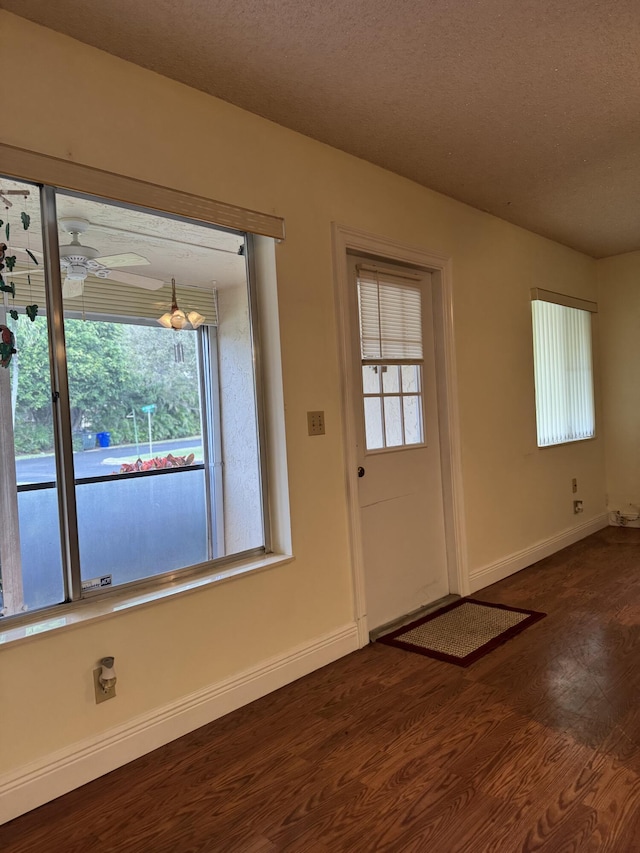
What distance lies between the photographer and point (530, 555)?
4176 mm

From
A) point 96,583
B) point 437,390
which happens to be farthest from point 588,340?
point 96,583

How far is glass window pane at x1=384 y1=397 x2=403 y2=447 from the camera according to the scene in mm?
3254

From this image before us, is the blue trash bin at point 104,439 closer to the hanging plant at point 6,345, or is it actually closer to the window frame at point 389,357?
the hanging plant at point 6,345

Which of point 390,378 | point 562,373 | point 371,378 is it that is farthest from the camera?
point 562,373

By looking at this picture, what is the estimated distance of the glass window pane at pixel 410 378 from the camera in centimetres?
337

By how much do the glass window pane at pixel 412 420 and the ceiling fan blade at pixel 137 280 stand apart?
1.61m

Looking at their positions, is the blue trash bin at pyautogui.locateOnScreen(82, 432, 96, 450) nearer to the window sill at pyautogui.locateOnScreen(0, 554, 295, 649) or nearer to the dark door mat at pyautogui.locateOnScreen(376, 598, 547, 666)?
the window sill at pyautogui.locateOnScreen(0, 554, 295, 649)

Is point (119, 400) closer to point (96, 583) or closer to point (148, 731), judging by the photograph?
point (96, 583)

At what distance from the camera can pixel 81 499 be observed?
2.07 metres

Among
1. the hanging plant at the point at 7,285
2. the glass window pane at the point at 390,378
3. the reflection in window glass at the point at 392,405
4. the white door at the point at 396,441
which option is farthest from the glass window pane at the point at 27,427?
the glass window pane at the point at 390,378

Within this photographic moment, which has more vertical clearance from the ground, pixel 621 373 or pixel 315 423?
pixel 621 373

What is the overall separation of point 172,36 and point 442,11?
3.01ft

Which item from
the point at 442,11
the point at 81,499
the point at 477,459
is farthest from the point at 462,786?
the point at 442,11

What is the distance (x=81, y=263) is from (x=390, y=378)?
1782 millimetres
